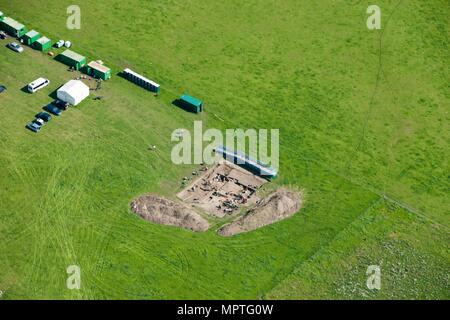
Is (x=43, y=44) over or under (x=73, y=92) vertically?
over

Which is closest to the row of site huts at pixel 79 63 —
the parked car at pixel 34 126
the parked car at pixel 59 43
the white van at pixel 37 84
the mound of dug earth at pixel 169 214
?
the parked car at pixel 59 43

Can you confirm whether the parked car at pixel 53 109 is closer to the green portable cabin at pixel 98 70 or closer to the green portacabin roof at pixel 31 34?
the green portable cabin at pixel 98 70

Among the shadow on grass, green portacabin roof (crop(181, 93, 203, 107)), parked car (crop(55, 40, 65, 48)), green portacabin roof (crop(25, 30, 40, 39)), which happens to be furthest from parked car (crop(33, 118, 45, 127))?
green portacabin roof (crop(181, 93, 203, 107))

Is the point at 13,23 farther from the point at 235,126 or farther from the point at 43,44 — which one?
the point at 235,126

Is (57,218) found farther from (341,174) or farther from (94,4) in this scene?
(94,4)

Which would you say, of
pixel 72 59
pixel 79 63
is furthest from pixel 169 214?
pixel 72 59

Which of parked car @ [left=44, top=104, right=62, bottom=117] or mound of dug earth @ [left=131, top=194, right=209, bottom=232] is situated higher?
parked car @ [left=44, top=104, right=62, bottom=117]

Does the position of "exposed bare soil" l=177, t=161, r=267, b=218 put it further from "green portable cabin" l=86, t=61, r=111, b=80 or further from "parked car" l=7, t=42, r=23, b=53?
"parked car" l=7, t=42, r=23, b=53
